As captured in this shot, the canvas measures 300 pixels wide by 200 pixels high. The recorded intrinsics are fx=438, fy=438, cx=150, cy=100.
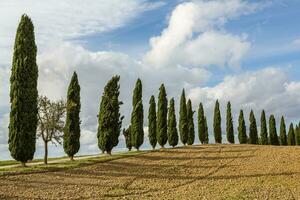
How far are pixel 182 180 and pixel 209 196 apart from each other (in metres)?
7.55

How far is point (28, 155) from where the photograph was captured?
126 ft

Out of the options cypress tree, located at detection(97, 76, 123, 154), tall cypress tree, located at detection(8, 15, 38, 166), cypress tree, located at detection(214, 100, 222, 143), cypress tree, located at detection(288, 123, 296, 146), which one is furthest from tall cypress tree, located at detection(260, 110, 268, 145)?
tall cypress tree, located at detection(8, 15, 38, 166)

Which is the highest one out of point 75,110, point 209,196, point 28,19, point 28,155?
point 28,19

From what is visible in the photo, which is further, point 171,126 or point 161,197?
point 171,126

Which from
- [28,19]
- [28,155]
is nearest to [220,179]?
[28,155]

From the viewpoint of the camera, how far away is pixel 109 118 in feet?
174

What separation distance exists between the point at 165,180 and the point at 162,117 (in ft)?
117

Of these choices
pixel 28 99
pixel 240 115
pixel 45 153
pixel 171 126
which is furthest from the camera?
pixel 240 115

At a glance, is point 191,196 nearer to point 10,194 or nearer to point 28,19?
point 10,194

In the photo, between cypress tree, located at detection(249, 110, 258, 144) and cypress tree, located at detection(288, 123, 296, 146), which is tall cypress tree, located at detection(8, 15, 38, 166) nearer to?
cypress tree, located at detection(249, 110, 258, 144)

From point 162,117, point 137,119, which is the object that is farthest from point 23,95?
point 162,117

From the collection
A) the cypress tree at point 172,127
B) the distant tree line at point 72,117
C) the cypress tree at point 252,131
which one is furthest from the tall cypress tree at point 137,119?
the cypress tree at point 252,131

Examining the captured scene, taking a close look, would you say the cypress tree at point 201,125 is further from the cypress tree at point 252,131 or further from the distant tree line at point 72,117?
the cypress tree at point 252,131

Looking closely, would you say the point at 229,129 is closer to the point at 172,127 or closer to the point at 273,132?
the point at 273,132
